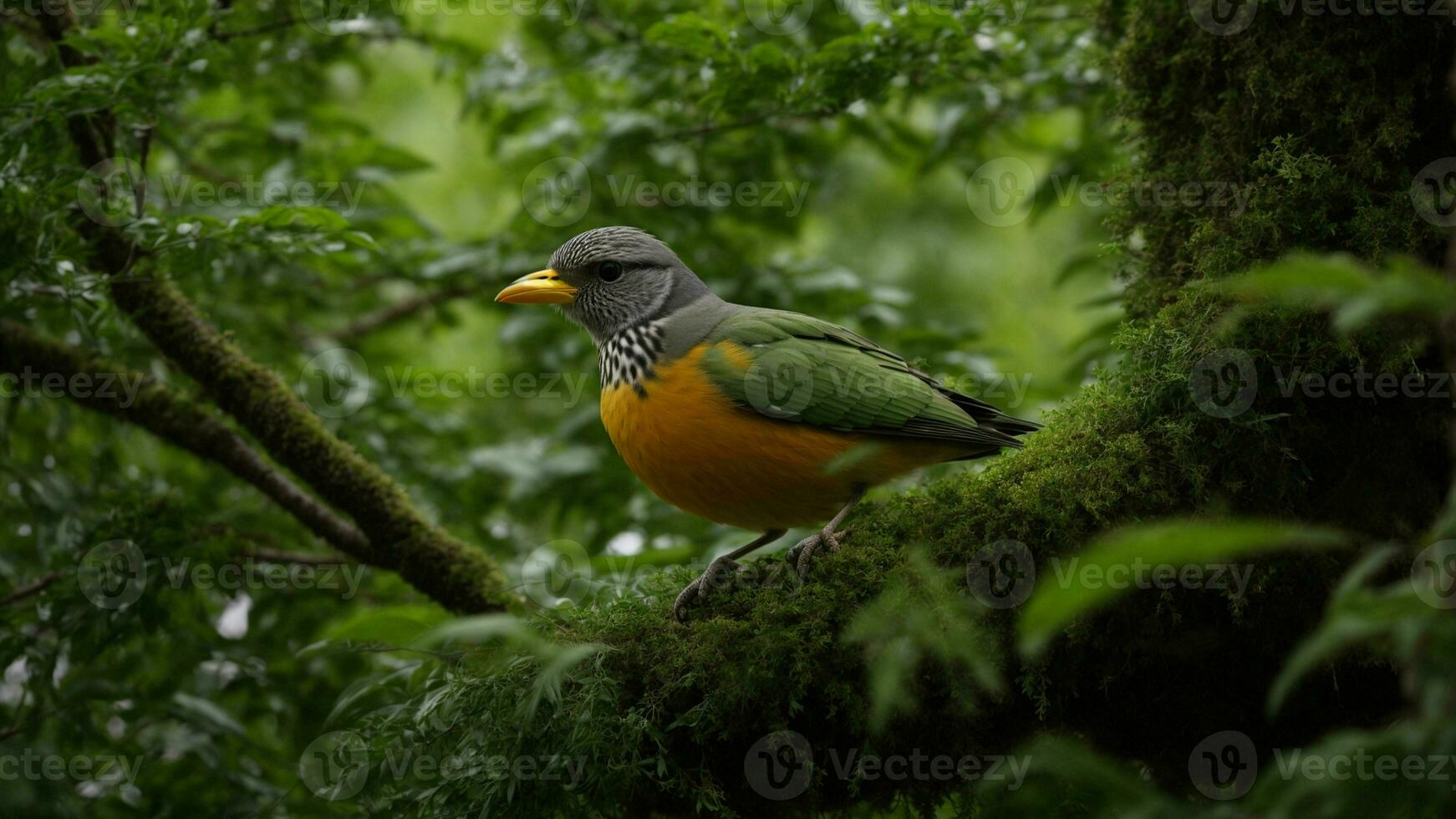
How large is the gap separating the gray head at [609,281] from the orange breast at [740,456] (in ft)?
1.94

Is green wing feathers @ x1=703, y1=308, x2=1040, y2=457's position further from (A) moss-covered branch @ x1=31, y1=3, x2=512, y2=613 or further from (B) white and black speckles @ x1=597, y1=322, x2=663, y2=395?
(A) moss-covered branch @ x1=31, y1=3, x2=512, y2=613

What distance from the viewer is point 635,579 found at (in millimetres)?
3693

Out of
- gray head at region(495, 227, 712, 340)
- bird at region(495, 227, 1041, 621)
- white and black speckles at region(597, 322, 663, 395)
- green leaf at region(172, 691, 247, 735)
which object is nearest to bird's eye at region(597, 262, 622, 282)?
gray head at region(495, 227, 712, 340)

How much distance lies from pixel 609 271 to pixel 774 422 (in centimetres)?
112

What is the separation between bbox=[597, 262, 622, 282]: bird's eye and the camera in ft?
13.8

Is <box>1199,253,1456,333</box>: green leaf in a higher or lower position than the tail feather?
higher

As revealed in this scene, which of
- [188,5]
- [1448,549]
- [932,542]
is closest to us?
[1448,549]

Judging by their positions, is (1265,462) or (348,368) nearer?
(1265,462)

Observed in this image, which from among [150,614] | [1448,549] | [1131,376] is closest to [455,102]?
[150,614]

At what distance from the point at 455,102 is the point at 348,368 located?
749 cm

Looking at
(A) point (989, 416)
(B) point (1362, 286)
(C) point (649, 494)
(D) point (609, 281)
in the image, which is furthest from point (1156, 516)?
(C) point (649, 494)

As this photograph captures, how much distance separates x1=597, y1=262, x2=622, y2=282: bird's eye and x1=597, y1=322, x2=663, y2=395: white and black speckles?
26cm

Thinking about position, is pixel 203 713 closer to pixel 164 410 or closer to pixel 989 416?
pixel 164 410

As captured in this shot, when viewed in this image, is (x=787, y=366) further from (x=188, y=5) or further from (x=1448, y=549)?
(x=188, y=5)
